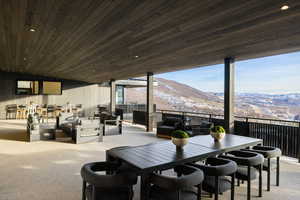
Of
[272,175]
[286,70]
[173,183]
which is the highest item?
[286,70]

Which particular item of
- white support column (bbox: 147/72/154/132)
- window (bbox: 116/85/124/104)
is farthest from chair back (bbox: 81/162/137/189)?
window (bbox: 116/85/124/104)

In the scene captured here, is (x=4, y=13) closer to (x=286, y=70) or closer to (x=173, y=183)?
(x=173, y=183)

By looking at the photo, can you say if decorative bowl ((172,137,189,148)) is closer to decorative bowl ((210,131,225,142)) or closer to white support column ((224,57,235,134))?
decorative bowl ((210,131,225,142))

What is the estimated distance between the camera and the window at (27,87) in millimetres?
11645

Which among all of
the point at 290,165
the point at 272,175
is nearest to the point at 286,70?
the point at 290,165

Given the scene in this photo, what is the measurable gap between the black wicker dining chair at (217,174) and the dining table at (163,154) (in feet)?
0.50

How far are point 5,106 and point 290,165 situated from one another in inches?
552

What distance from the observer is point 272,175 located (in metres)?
3.58

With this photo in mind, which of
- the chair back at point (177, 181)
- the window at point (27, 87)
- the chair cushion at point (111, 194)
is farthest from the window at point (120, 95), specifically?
the chair back at point (177, 181)

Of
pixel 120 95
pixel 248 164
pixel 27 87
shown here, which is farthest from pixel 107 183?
pixel 120 95

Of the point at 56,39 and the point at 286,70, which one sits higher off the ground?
the point at 286,70

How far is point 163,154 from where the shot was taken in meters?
2.46

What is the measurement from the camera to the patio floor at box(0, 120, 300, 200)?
9.07 feet

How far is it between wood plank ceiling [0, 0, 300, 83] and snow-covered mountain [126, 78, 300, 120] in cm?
310
